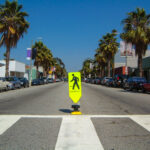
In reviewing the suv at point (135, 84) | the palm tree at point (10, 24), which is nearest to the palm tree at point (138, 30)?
the suv at point (135, 84)

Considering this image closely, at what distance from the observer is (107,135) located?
5285 mm

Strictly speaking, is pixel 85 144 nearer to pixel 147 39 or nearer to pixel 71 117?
pixel 71 117

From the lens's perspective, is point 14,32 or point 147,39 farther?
point 14,32

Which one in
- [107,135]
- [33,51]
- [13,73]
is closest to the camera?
[107,135]

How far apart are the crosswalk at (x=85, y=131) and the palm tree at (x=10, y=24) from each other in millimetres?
23176

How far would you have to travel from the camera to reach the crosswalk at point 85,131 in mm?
4555

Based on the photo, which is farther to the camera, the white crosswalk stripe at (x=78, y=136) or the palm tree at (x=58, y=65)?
the palm tree at (x=58, y=65)

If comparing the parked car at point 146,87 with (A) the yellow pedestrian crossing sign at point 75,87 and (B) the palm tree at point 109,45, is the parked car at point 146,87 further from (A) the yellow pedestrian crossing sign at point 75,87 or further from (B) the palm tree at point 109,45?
(B) the palm tree at point 109,45

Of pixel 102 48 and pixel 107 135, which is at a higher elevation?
pixel 102 48

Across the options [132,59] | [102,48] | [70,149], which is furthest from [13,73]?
[70,149]

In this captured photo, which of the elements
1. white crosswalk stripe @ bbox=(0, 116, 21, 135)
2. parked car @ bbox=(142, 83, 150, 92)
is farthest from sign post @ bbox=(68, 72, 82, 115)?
parked car @ bbox=(142, 83, 150, 92)

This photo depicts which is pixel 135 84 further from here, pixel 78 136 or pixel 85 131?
pixel 78 136

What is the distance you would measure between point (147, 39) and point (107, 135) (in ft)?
74.3

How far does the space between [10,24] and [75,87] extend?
23.8 metres
